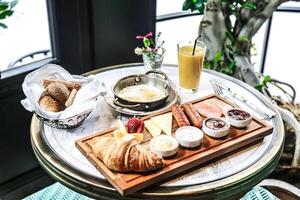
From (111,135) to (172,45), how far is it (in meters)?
1.52

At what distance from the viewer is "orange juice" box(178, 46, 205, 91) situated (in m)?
1.57

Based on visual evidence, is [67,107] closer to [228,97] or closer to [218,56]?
[228,97]

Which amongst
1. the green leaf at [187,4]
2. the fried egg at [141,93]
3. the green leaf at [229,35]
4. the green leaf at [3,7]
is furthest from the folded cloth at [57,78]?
the green leaf at [229,35]

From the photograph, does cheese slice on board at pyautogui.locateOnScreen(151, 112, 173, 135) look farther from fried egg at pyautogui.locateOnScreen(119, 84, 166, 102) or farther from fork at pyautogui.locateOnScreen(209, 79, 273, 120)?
fork at pyautogui.locateOnScreen(209, 79, 273, 120)

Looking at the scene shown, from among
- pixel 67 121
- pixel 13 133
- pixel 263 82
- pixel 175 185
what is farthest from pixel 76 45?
pixel 175 185

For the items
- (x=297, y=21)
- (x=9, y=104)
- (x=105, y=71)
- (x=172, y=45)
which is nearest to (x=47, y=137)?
(x=105, y=71)

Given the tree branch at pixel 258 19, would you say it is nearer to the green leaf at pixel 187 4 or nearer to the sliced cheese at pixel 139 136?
the green leaf at pixel 187 4

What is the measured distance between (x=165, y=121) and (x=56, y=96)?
1.28 ft

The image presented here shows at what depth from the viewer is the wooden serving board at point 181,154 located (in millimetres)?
1058

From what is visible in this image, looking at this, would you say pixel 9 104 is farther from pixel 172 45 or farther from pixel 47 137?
pixel 172 45

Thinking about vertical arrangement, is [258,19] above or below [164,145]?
above

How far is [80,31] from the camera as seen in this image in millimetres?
2117

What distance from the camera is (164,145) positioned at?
1.17 meters

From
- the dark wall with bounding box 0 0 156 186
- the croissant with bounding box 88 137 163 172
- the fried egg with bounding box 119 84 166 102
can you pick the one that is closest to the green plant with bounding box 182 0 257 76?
the dark wall with bounding box 0 0 156 186
